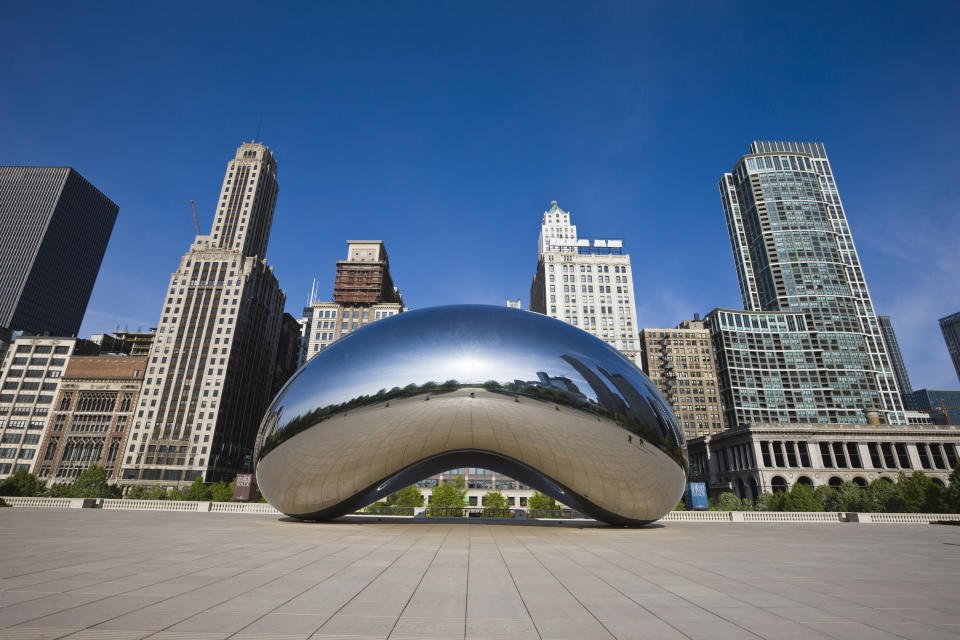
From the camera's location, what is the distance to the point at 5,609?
424 cm

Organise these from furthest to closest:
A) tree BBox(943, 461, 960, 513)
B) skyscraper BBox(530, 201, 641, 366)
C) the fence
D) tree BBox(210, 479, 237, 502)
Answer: skyscraper BBox(530, 201, 641, 366)
tree BBox(210, 479, 237, 502)
tree BBox(943, 461, 960, 513)
the fence

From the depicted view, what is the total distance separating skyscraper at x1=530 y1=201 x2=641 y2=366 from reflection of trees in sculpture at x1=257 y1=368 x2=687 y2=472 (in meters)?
97.9

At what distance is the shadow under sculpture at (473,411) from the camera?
37.9 feet

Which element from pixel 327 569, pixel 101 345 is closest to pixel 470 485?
pixel 327 569

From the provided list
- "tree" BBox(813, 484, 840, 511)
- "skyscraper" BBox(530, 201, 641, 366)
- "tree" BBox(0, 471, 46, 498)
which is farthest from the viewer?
"skyscraper" BBox(530, 201, 641, 366)

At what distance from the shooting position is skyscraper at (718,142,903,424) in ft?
439

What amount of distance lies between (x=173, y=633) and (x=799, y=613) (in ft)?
18.9

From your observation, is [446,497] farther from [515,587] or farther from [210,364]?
[515,587]

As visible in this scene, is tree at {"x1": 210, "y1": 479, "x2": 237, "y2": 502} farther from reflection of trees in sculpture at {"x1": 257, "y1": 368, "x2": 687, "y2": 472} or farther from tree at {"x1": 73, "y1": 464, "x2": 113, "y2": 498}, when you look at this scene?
reflection of trees in sculpture at {"x1": 257, "y1": 368, "x2": 687, "y2": 472}

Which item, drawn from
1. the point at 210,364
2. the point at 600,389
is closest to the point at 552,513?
the point at 600,389

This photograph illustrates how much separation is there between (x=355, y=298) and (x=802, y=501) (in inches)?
4093

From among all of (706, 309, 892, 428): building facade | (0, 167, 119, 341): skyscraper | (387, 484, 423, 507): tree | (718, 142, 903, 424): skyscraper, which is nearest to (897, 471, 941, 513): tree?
(387, 484, 423, 507): tree

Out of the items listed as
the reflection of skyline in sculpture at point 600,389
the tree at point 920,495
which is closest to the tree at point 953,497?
the tree at point 920,495

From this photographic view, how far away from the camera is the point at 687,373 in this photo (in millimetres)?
126500
